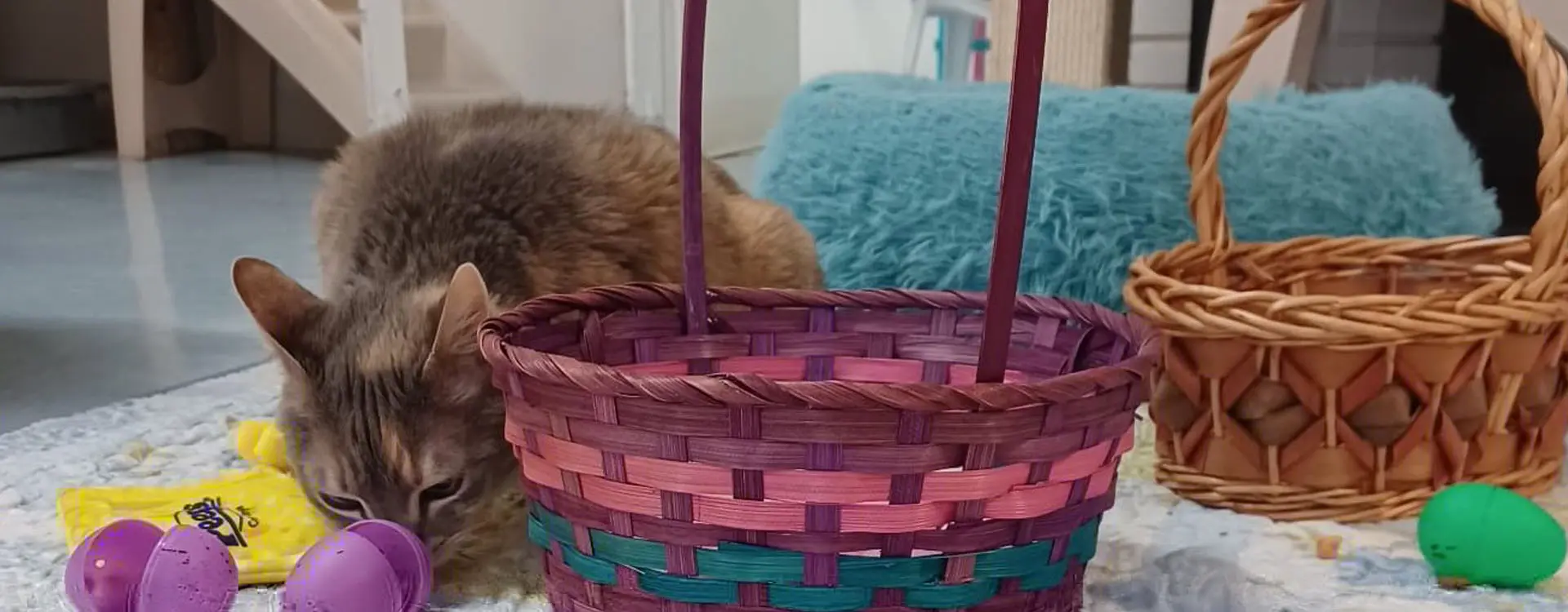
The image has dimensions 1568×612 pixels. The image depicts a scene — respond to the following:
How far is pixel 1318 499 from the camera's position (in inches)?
43.3

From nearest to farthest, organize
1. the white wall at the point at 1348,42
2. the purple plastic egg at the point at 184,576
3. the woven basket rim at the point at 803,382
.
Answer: the woven basket rim at the point at 803,382, the purple plastic egg at the point at 184,576, the white wall at the point at 1348,42

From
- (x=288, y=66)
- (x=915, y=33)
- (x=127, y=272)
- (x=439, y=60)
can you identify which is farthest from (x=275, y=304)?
(x=915, y=33)

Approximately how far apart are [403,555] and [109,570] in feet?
0.60

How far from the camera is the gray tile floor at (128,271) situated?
164 cm

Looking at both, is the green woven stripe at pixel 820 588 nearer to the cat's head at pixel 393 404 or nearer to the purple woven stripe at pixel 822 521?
the purple woven stripe at pixel 822 521

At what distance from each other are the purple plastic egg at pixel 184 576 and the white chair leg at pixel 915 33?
144 inches

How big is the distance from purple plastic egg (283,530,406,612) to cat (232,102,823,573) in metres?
0.10

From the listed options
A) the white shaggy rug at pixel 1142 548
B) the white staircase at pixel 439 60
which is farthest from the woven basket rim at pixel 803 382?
the white staircase at pixel 439 60

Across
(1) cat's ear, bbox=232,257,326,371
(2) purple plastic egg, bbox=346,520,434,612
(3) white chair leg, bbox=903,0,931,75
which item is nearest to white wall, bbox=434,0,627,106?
(3) white chair leg, bbox=903,0,931,75

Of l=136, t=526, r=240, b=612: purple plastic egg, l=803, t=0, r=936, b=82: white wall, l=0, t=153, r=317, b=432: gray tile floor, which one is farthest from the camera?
l=803, t=0, r=936, b=82: white wall

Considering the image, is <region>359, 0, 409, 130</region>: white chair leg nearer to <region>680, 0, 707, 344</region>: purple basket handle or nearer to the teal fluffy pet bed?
the teal fluffy pet bed

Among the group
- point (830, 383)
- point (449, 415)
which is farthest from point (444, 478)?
point (830, 383)

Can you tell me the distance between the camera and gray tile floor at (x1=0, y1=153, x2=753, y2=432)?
1.64 m

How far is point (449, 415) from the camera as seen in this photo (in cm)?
92
